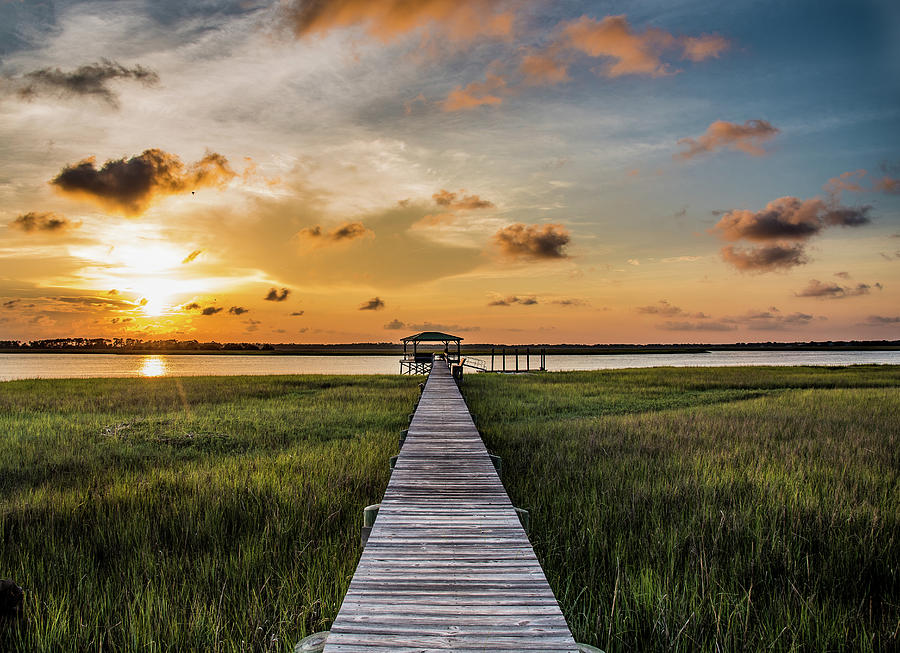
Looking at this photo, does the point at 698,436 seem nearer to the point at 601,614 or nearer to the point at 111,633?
the point at 601,614

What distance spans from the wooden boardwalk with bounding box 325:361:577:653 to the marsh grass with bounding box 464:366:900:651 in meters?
0.80

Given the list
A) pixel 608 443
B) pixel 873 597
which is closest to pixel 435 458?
pixel 873 597

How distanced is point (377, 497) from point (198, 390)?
17.3 m

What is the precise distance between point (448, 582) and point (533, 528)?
2678 mm

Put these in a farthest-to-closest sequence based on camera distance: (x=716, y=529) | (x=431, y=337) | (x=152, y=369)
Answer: (x=152, y=369)
(x=431, y=337)
(x=716, y=529)

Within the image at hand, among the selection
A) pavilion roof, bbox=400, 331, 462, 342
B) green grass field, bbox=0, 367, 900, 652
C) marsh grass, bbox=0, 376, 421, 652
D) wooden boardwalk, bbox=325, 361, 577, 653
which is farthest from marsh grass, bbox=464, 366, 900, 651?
pavilion roof, bbox=400, 331, 462, 342

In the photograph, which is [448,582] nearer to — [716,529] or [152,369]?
[716,529]

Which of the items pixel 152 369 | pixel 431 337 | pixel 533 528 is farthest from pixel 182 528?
pixel 152 369

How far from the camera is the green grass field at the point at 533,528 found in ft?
11.3

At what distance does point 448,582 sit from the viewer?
2752mm

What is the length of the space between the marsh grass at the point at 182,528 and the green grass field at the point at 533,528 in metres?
0.03

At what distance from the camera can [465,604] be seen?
2.53 meters

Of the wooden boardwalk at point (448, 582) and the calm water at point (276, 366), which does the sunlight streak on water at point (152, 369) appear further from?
the wooden boardwalk at point (448, 582)

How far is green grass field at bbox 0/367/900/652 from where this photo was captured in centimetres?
346
